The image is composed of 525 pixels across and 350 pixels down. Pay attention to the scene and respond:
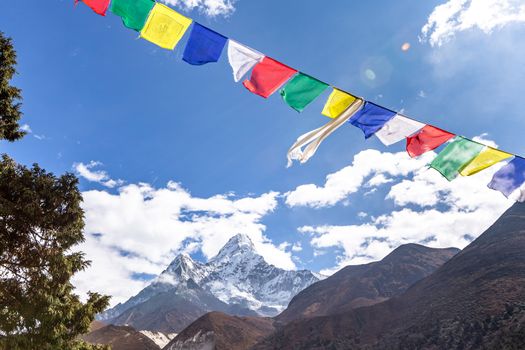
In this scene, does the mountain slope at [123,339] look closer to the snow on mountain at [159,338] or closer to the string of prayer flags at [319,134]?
the snow on mountain at [159,338]

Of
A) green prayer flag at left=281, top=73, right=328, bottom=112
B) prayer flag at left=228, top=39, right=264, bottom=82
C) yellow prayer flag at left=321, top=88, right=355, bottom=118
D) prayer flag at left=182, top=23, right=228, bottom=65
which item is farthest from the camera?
yellow prayer flag at left=321, top=88, right=355, bottom=118

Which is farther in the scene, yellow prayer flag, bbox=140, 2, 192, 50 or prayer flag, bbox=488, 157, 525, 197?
prayer flag, bbox=488, 157, 525, 197

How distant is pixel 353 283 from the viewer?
135 metres

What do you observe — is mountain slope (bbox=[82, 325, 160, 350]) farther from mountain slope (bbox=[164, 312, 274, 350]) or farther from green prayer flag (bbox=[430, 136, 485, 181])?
green prayer flag (bbox=[430, 136, 485, 181])

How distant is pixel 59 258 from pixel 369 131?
29.8ft

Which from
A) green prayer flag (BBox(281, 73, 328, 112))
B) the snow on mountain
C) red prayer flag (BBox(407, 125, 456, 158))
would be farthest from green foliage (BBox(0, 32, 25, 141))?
the snow on mountain

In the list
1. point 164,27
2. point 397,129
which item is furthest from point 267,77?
point 397,129

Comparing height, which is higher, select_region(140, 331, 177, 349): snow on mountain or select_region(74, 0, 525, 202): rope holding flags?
select_region(74, 0, 525, 202): rope holding flags

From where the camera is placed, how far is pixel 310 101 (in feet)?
28.0

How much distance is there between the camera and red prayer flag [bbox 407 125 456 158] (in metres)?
9.24

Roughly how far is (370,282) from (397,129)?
131 m

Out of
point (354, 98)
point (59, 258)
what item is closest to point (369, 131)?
point (354, 98)

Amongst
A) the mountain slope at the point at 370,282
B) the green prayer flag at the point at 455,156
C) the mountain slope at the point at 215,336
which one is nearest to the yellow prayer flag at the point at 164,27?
the green prayer flag at the point at 455,156

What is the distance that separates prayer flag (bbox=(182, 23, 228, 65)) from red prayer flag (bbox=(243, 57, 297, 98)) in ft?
3.00
